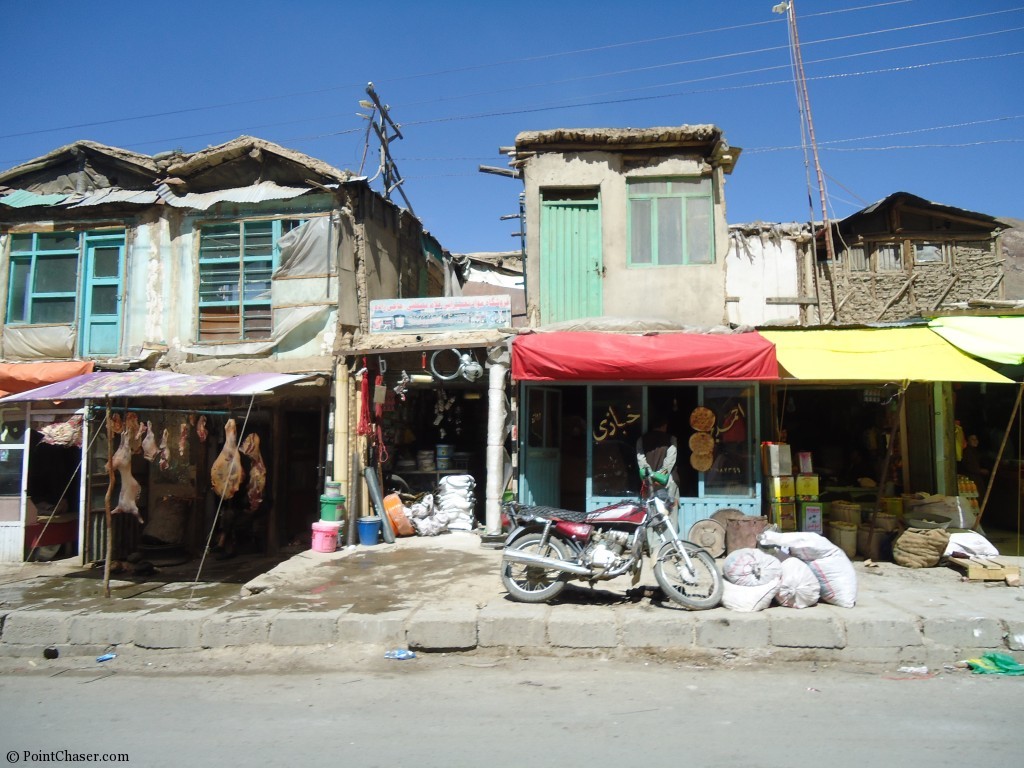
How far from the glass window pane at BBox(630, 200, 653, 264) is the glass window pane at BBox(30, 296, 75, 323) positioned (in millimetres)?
9953

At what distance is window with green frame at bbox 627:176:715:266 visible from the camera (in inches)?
426

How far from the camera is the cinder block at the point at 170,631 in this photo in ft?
20.8

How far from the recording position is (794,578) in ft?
21.0

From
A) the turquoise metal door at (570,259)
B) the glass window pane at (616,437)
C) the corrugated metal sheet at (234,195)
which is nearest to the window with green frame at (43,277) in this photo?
the corrugated metal sheet at (234,195)

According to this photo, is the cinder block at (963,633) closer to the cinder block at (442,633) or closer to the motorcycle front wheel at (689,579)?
the motorcycle front wheel at (689,579)

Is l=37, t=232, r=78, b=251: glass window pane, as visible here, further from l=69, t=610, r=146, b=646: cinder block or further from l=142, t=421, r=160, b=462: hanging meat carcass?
l=69, t=610, r=146, b=646: cinder block

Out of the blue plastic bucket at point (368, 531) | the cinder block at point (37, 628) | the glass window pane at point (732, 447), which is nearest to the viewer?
the cinder block at point (37, 628)

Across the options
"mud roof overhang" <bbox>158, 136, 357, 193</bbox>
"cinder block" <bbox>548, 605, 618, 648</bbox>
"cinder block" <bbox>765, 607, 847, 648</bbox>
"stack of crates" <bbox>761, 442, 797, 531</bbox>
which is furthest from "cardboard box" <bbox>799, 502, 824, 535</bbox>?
"mud roof overhang" <bbox>158, 136, 357, 193</bbox>

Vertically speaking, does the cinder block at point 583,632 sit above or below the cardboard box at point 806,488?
below

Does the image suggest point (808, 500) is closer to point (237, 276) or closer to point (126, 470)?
point (126, 470)

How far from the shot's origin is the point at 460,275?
1806cm

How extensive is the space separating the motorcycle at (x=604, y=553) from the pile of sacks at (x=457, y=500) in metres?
4.33

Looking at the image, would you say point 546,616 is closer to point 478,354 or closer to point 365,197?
point 478,354

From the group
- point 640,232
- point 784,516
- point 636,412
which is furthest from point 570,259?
point 784,516
